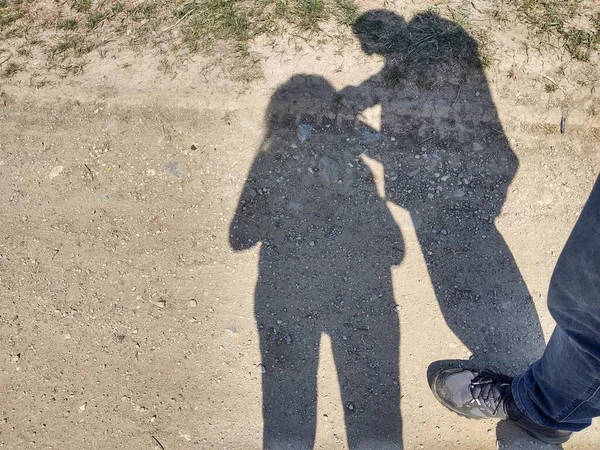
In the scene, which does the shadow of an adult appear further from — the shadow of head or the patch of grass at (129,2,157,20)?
the patch of grass at (129,2,157,20)

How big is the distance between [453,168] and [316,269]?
3.51 ft

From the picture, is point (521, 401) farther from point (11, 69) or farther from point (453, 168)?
point (11, 69)

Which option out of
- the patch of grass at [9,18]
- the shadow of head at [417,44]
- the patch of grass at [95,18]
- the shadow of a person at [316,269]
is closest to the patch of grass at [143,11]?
the patch of grass at [95,18]

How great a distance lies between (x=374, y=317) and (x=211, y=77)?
1.80 meters

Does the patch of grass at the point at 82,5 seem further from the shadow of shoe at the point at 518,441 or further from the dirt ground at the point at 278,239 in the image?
the shadow of shoe at the point at 518,441

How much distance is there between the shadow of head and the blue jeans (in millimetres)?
1940

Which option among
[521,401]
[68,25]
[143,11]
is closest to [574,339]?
[521,401]

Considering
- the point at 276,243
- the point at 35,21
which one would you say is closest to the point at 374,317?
the point at 276,243

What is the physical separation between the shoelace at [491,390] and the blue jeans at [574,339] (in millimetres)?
285

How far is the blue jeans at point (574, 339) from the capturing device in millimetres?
1675

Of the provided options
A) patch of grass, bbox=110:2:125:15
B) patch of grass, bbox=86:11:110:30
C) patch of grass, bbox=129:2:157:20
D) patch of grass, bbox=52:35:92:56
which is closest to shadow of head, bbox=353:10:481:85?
patch of grass, bbox=129:2:157:20

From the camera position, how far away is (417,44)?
345 centimetres

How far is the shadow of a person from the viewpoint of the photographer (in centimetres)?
299

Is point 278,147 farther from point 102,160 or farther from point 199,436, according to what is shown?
point 199,436
